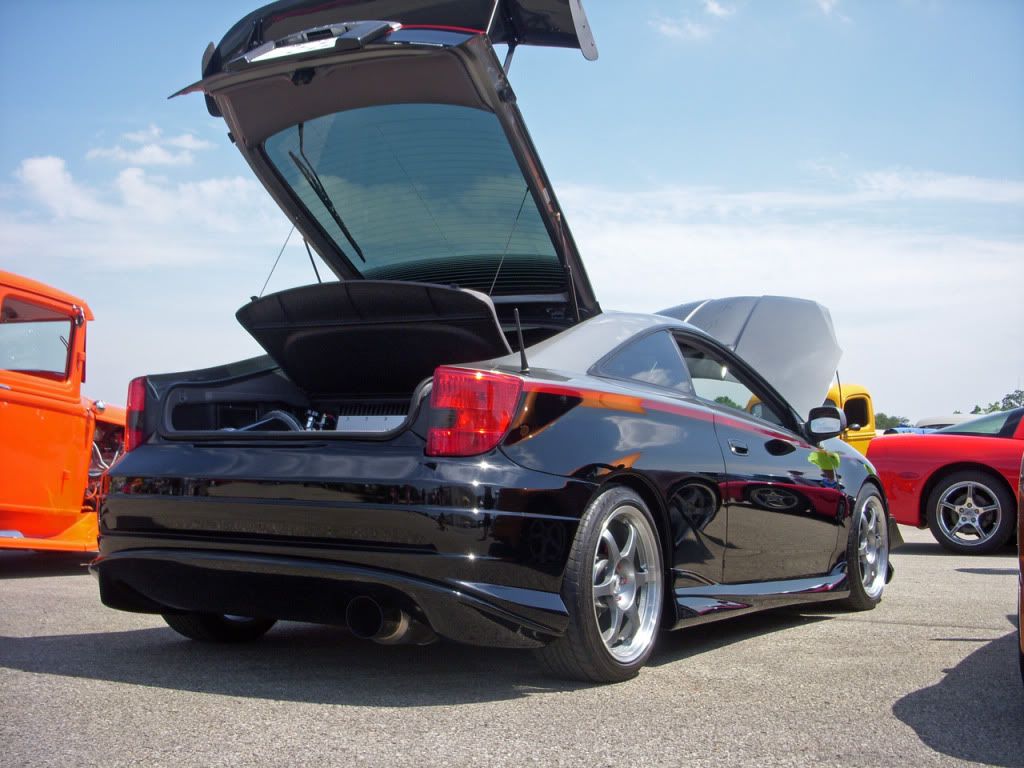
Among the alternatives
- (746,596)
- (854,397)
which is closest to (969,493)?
(854,397)

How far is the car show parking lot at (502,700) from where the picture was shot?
9.25ft

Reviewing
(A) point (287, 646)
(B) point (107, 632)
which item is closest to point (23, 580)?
(B) point (107, 632)

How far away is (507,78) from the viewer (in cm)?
422

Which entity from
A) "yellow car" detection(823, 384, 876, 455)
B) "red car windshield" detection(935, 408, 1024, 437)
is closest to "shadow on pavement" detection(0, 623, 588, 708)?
"red car windshield" detection(935, 408, 1024, 437)

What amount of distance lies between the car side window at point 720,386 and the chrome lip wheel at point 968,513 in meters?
4.94

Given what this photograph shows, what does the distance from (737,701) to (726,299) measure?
16.3 feet

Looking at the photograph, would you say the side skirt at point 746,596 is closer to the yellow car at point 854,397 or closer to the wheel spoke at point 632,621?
the wheel spoke at point 632,621

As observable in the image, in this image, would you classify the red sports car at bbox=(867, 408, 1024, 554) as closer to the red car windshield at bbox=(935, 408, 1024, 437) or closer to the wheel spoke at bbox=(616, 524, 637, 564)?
the red car windshield at bbox=(935, 408, 1024, 437)

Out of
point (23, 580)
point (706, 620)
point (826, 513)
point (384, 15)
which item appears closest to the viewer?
point (706, 620)

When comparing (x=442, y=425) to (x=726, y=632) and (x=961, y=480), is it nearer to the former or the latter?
(x=726, y=632)

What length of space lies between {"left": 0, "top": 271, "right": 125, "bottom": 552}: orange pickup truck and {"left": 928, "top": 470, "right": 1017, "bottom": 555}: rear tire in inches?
281

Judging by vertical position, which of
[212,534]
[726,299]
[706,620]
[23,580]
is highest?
[726,299]

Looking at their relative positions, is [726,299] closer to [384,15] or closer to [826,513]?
[826,513]

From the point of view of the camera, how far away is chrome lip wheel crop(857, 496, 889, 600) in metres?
5.86
